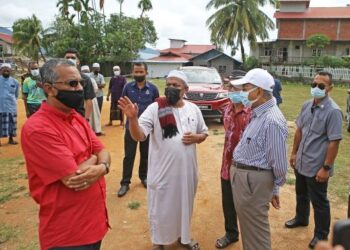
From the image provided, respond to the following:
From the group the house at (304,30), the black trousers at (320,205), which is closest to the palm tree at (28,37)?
the house at (304,30)

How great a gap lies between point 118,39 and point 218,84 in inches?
1071

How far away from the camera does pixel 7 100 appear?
7941mm

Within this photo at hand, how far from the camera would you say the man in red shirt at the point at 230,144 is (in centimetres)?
349

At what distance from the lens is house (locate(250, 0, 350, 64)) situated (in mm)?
35656

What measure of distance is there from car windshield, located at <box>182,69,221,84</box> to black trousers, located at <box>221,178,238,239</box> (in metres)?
7.77

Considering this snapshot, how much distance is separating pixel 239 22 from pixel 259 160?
31.4 m

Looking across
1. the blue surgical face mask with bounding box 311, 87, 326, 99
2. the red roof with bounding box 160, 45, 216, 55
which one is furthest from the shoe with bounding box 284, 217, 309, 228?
the red roof with bounding box 160, 45, 216, 55

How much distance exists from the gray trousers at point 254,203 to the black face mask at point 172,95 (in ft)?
3.22

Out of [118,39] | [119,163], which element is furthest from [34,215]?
[118,39]

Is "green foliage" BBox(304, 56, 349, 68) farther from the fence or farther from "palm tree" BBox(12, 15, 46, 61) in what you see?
"palm tree" BBox(12, 15, 46, 61)

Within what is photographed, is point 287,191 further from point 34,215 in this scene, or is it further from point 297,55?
point 297,55

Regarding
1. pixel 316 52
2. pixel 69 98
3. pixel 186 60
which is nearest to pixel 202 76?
pixel 69 98

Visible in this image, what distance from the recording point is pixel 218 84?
11.2m

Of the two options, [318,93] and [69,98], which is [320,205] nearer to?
[318,93]
